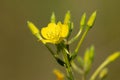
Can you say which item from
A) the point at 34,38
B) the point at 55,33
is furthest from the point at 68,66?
the point at 34,38

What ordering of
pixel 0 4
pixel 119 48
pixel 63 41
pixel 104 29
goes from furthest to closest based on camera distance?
pixel 0 4 < pixel 104 29 < pixel 119 48 < pixel 63 41

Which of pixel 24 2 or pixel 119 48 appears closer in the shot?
pixel 119 48

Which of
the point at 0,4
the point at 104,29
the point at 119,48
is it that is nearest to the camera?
the point at 119,48

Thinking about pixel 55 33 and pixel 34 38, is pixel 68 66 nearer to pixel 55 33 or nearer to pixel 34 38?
pixel 55 33

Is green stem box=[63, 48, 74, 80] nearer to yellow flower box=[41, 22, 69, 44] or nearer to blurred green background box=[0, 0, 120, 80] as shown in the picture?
yellow flower box=[41, 22, 69, 44]

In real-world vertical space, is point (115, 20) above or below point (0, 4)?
below

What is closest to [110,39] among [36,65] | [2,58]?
[36,65]

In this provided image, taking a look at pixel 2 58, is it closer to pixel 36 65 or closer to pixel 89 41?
pixel 36 65

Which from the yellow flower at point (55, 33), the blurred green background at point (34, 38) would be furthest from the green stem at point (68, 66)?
the blurred green background at point (34, 38)
